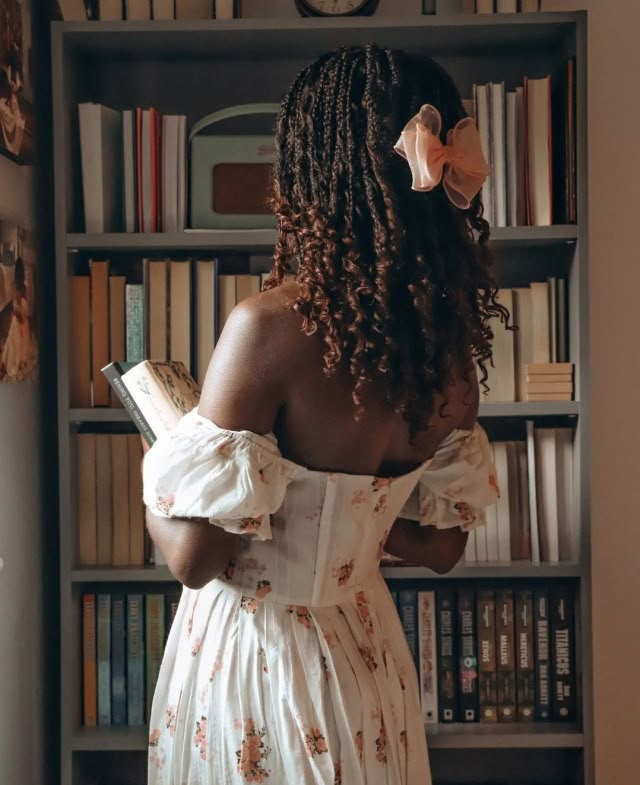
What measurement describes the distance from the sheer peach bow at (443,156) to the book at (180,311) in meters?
0.97

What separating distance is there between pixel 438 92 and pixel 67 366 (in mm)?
1096

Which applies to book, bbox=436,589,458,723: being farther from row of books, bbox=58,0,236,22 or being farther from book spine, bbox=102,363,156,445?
row of books, bbox=58,0,236,22

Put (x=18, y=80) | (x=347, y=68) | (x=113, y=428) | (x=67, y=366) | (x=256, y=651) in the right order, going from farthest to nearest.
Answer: (x=113, y=428)
(x=67, y=366)
(x=18, y=80)
(x=256, y=651)
(x=347, y=68)

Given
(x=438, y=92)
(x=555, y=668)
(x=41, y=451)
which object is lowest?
(x=555, y=668)

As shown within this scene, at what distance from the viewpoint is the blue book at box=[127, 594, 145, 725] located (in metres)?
2.09

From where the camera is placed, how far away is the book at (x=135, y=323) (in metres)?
2.04

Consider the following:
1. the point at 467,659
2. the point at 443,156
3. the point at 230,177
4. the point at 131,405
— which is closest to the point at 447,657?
the point at 467,659

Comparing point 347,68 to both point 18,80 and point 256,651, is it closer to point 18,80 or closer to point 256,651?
point 256,651

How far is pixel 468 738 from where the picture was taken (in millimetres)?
2037

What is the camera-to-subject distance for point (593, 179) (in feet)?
7.45

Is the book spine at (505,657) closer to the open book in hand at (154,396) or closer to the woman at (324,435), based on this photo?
the woman at (324,435)

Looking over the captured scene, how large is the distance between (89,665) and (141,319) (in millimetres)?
706

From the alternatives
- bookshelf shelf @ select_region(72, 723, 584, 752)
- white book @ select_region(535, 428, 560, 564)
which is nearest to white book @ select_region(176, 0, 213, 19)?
white book @ select_region(535, 428, 560, 564)

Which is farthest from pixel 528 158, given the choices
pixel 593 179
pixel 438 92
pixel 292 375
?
pixel 292 375
